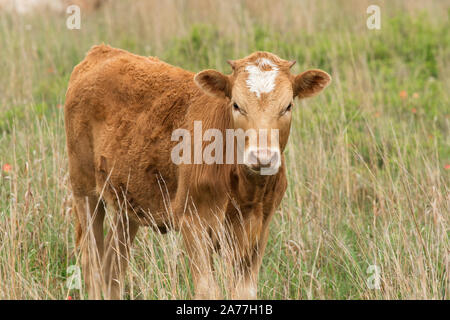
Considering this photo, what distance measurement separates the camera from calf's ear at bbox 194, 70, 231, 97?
438cm

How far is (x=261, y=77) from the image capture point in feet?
13.7

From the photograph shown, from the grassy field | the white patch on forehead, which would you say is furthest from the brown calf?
the grassy field

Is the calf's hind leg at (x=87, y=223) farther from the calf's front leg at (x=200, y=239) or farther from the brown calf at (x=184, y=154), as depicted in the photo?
the calf's front leg at (x=200, y=239)

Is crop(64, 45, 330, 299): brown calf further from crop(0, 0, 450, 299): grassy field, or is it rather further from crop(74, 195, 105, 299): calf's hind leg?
crop(0, 0, 450, 299): grassy field

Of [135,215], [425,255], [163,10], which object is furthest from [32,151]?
[163,10]

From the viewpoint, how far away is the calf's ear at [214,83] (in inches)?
172

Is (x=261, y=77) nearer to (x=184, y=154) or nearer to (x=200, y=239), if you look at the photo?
(x=184, y=154)

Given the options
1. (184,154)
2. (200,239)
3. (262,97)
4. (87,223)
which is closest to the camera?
(262,97)

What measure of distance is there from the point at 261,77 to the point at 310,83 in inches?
18.7

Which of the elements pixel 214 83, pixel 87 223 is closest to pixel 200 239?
pixel 214 83
